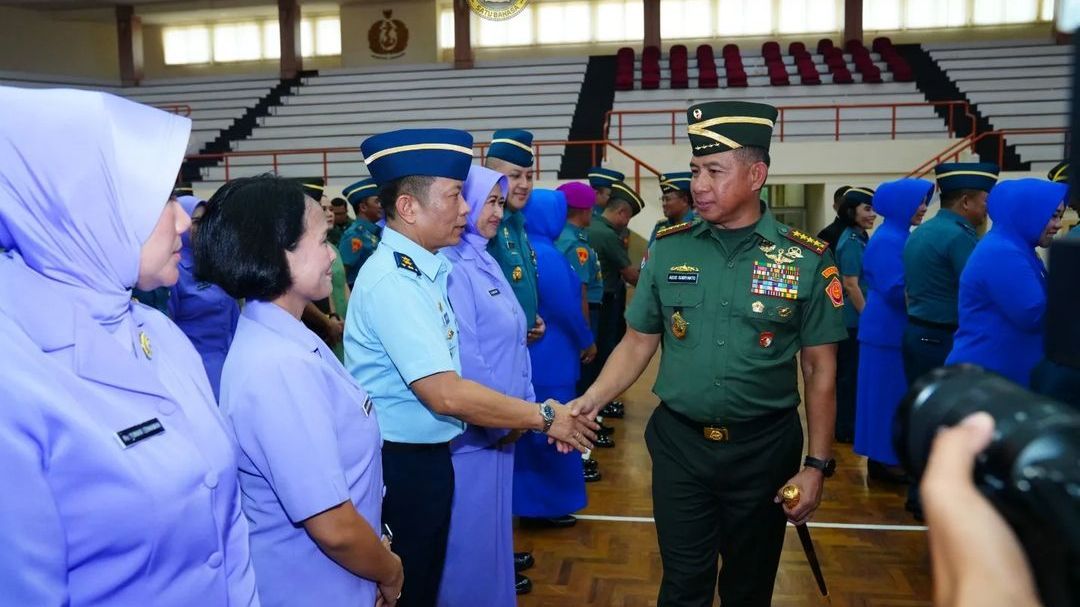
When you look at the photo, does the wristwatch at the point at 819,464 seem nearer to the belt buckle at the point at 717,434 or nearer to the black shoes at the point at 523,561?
the belt buckle at the point at 717,434

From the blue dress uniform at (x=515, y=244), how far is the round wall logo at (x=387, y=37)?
47.8 ft

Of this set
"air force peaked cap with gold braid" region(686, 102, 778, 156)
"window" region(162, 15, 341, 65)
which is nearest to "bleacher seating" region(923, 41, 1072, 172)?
"air force peaked cap with gold braid" region(686, 102, 778, 156)

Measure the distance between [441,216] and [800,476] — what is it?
43.1 inches

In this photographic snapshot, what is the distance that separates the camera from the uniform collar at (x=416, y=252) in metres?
1.93

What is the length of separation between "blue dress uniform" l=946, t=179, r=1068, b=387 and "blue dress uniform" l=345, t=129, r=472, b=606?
5.95 feet

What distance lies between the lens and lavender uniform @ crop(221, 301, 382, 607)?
1.29 m

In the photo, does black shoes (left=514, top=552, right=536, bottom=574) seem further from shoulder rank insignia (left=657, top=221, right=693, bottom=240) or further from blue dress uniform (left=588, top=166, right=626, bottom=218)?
blue dress uniform (left=588, top=166, right=626, bottom=218)

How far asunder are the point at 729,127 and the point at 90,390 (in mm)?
1628

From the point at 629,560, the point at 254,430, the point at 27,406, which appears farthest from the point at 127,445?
the point at 629,560

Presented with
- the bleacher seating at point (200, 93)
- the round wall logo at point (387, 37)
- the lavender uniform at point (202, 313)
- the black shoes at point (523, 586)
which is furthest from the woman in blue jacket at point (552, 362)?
the round wall logo at point (387, 37)

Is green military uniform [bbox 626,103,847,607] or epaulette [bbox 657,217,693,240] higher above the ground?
epaulette [bbox 657,217,693,240]

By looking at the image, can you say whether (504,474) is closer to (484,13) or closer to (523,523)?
(523,523)

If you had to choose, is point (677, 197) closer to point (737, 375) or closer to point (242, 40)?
point (737, 375)

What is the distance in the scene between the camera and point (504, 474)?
232 centimetres
